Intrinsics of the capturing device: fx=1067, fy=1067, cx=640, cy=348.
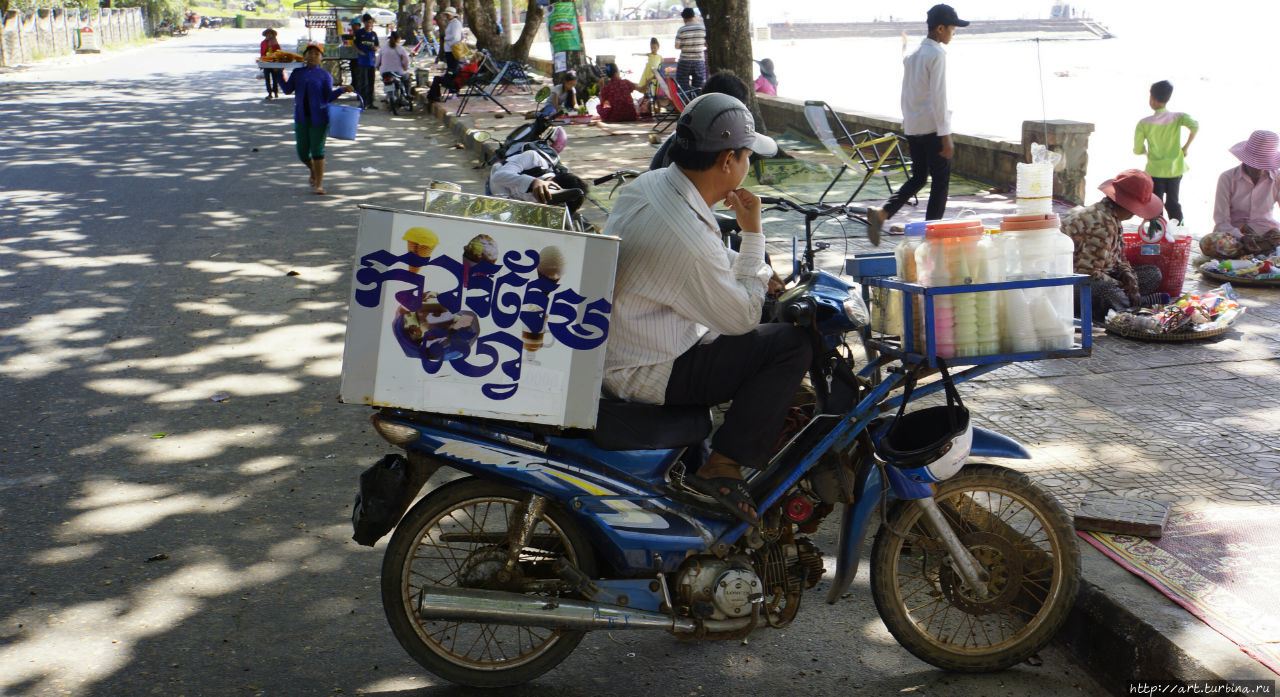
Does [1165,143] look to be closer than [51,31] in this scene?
Yes

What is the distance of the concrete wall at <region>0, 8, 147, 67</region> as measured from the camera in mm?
37906

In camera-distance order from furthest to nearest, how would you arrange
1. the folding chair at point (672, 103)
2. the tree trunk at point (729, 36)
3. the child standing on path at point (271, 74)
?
the child standing on path at point (271, 74) → the folding chair at point (672, 103) → the tree trunk at point (729, 36)

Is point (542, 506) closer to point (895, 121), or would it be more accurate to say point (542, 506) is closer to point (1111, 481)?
point (1111, 481)

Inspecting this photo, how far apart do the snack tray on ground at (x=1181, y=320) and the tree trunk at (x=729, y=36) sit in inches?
307

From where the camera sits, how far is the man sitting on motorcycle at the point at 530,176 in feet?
21.1

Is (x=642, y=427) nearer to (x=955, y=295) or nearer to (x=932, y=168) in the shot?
(x=955, y=295)

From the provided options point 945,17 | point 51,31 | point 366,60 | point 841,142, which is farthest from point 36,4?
point 945,17

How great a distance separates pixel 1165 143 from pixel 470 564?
8677 mm

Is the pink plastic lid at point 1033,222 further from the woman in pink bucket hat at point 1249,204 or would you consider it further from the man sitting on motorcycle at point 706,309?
the woman in pink bucket hat at point 1249,204

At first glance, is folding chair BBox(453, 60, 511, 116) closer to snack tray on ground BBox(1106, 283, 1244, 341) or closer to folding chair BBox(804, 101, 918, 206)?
folding chair BBox(804, 101, 918, 206)

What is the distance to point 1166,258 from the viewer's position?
23.6 ft

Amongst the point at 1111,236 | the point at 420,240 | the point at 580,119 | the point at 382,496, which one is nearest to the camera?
the point at 420,240

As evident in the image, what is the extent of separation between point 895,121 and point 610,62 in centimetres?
1080

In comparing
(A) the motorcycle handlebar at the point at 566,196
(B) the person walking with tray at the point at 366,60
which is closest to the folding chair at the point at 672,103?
(B) the person walking with tray at the point at 366,60
